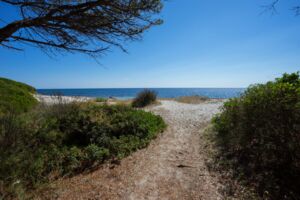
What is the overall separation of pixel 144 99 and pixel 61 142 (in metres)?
8.09

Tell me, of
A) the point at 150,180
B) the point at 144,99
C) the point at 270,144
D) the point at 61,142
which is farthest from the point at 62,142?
the point at 144,99

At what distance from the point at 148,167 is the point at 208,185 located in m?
1.07

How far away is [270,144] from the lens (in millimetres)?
2619

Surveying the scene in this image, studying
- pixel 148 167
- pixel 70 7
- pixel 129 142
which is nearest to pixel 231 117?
pixel 148 167

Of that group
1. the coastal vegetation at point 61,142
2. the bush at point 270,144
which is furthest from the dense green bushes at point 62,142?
the bush at point 270,144

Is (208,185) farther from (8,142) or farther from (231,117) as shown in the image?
(8,142)

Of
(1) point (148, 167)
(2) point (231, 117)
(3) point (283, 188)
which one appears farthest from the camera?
(2) point (231, 117)

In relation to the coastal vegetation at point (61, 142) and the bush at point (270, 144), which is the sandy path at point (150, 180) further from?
the bush at point (270, 144)

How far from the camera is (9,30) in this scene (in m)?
2.46

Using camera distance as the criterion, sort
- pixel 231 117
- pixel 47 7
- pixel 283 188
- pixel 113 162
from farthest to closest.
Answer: pixel 231 117 → pixel 113 162 → pixel 47 7 → pixel 283 188

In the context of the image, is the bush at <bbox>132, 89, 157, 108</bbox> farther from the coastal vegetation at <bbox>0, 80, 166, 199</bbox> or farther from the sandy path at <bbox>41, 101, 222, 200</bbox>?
the sandy path at <bbox>41, 101, 222, 200</bbox>

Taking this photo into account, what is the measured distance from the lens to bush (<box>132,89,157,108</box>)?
11828 mm

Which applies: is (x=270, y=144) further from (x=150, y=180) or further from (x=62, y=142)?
(x=62, y=142)

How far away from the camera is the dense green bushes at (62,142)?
2625mm
